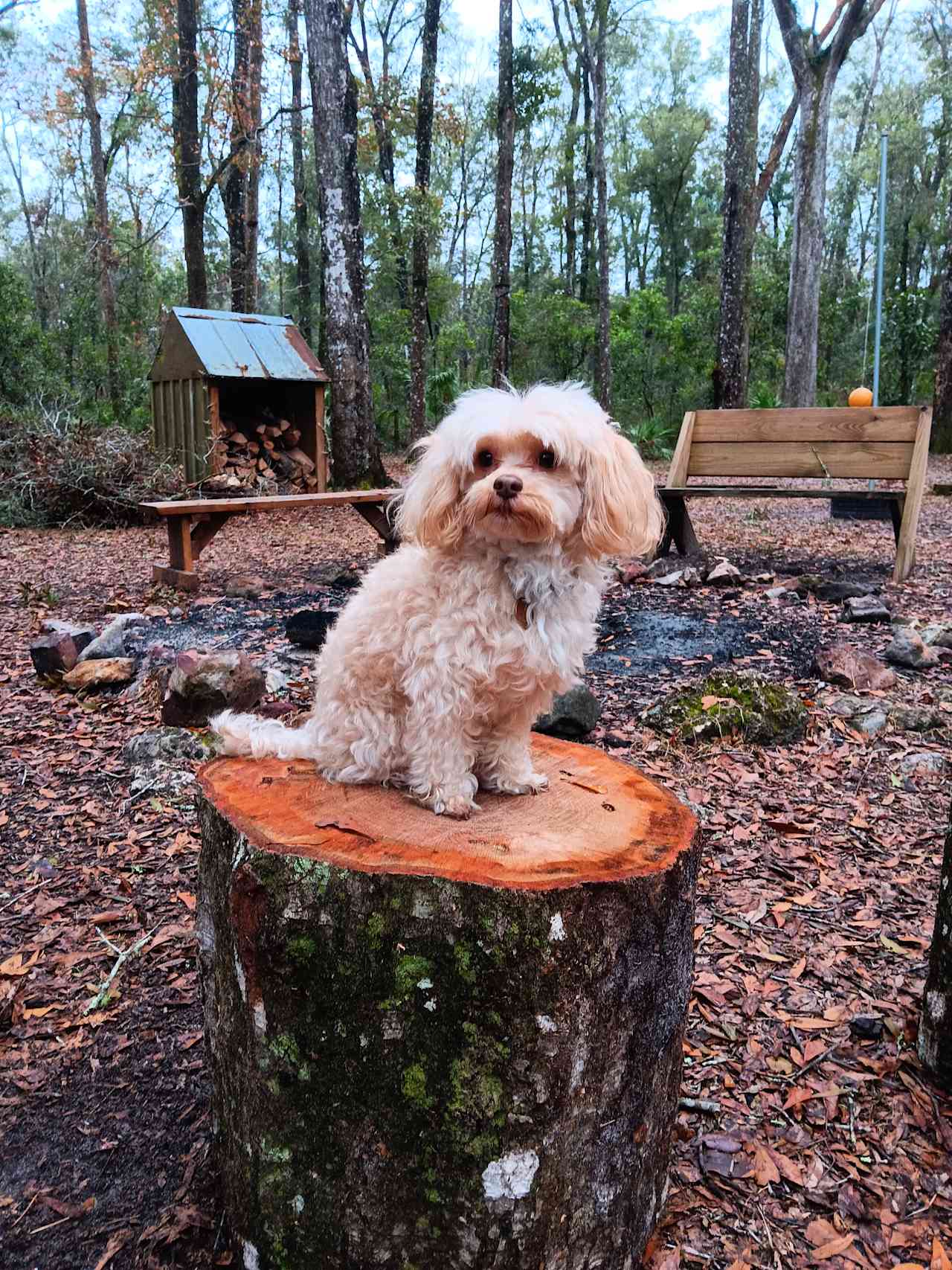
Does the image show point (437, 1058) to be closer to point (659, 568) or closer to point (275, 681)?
point (275, 681)

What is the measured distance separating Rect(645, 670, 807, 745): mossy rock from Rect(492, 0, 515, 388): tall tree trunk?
1541 centimetres

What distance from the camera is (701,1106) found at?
2.49 metres

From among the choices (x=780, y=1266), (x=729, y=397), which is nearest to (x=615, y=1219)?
(x=780, y=1266)

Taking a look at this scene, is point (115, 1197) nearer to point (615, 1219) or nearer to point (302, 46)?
point (615, 1219)

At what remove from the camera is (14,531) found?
11367mm

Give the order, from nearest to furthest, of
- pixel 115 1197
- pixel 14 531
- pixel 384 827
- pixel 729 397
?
pixel 384 827 < pixel 115 1197 < pixel 14 531 < pixel 729 397

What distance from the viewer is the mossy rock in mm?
4645

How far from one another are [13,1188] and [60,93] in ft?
79.6

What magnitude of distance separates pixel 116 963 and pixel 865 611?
18.4 ft

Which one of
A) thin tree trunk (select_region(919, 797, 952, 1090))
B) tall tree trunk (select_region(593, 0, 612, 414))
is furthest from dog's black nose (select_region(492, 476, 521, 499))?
tall tree trunk (select_region(593, 0, 612, 414))

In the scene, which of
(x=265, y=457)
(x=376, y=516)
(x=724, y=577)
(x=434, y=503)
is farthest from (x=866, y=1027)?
(x=265, y=457)

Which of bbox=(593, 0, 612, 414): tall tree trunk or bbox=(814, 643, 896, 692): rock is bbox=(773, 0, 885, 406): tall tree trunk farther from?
bbox=(814, 643, 896, 692): rock

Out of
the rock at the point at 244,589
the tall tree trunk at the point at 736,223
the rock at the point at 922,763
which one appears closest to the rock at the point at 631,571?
the rock at the point at 244,589

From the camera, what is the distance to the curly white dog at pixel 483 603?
2.27m
